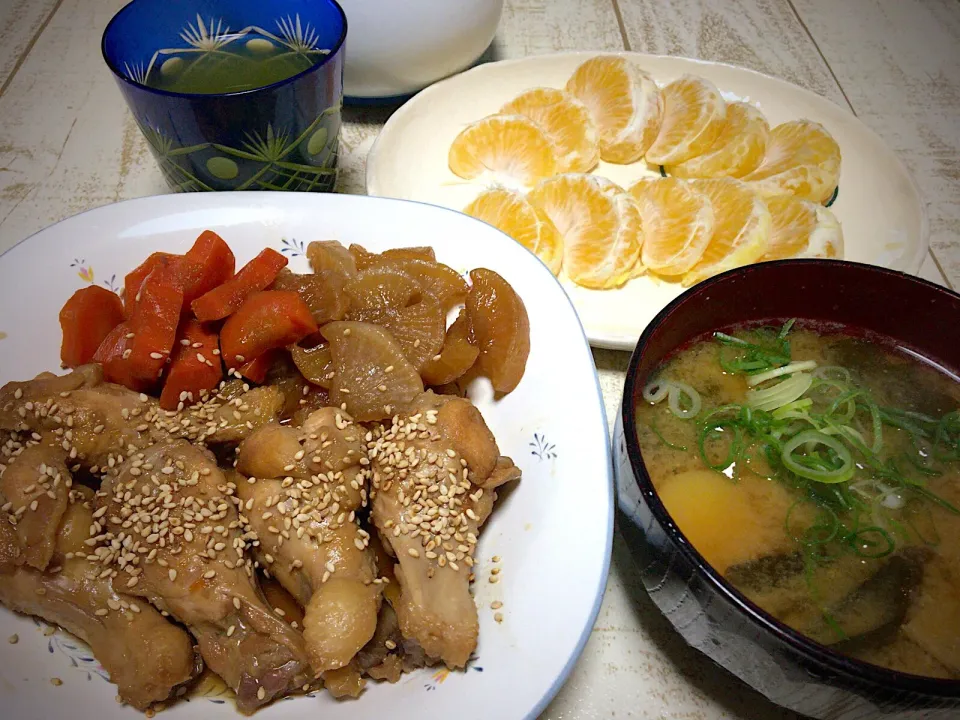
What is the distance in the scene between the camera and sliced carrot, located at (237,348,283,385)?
1478 millimetres

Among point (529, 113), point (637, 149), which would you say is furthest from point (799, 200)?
point (529, 113)

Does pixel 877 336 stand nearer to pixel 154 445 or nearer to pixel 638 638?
pixel 638 638

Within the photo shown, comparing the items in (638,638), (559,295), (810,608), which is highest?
(559,295)

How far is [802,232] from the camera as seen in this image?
206 centimetres

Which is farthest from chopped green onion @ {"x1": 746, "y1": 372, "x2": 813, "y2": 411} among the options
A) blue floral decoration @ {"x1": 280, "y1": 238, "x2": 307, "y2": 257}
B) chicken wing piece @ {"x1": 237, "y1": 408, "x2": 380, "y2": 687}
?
blue floral decoration @ {"x1": 280, "y1": 238, "x2": 307, "y2": 257}

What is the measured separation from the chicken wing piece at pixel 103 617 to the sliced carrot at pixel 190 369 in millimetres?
334

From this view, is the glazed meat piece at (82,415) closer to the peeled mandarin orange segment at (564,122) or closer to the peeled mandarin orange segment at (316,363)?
the peeled mandarin orange segment at (316,363)

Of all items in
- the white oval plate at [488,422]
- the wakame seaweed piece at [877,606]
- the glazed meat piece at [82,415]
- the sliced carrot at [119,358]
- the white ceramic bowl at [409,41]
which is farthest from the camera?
the white ceramic bowl at [409,41]

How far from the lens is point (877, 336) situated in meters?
1.63

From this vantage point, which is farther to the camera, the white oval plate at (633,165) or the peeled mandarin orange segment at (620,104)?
the peeled mandarin orange segment at (620,104)

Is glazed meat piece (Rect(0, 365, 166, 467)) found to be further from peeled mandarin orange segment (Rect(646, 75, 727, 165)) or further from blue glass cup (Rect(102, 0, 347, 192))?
peeled mandarin orange segment (Rect(646, 75, 727, 165))

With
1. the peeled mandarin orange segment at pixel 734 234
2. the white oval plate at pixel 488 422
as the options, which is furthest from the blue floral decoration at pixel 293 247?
the peeled mandarin orange segment at pixel 734 234

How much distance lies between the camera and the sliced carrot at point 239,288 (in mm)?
1454

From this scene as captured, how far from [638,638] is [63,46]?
10.7 ft
